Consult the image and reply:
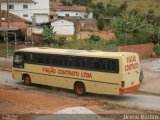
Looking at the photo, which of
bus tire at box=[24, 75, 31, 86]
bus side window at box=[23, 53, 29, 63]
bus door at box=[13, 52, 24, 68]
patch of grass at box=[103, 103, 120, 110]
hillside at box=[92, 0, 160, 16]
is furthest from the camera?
hillside at box=[92, 0, 160, 16]

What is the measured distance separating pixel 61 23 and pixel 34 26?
5.03 meters

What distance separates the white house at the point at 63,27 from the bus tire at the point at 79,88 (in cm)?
4386

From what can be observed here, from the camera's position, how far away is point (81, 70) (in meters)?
25.3

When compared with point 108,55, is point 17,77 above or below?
below

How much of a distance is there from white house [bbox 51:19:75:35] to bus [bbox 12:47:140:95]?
132ft

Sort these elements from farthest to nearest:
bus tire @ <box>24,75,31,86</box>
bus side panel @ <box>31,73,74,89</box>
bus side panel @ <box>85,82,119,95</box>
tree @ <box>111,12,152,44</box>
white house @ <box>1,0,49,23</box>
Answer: white house @ <box>1,0,49,23</box> < tree @ <box>111,12,152,44</box> < bus tire @ <box>24,75,31,86</box> < bus side panel @ <box>31,73,74,89</box> < bus side panel @ <box>85,82,119,95</box>

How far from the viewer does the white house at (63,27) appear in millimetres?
69500

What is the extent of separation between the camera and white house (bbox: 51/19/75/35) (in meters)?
69.5

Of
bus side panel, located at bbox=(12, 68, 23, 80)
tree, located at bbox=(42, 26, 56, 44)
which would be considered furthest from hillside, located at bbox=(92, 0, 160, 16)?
bus side panel, located at bbox=(12, 68, 23, 80)

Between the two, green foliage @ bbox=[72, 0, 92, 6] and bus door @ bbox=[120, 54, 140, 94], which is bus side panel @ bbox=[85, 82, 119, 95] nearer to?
bus door @ bbox=[120, 54, 140, 94]

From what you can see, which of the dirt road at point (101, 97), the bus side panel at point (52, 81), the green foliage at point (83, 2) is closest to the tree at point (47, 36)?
the dirt road at point (101, 97)

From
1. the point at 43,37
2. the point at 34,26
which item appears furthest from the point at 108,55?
the point at 34,26

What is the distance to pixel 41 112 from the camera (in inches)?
744

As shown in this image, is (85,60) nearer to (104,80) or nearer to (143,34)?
(104,80)
